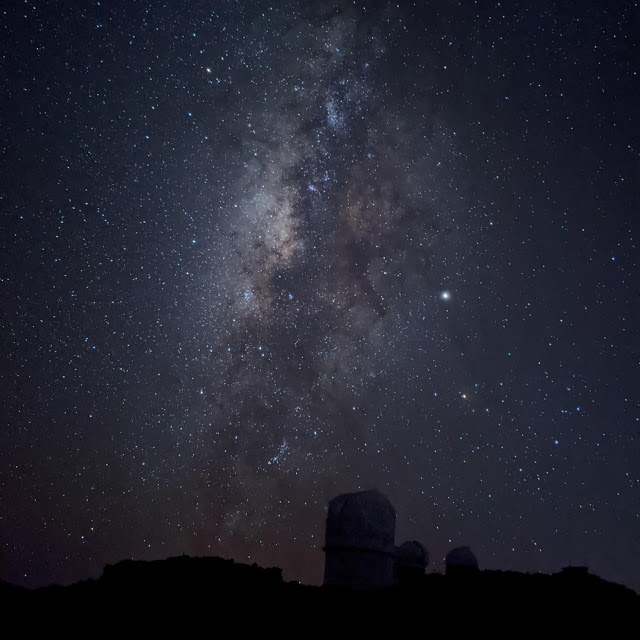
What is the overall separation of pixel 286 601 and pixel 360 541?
10.6 ft

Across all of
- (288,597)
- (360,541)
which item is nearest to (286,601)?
(288,597)

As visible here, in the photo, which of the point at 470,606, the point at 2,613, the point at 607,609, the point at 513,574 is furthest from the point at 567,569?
the point at 2,613

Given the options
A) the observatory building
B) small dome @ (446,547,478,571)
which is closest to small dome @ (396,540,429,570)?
small dome @ (446,547,478,571)

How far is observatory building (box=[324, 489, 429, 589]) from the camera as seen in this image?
10625 mm

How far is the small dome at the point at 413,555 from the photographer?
13008 mm

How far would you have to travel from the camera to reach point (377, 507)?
36.9ft

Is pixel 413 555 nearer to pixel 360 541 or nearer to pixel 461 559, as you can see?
pixel 461 559

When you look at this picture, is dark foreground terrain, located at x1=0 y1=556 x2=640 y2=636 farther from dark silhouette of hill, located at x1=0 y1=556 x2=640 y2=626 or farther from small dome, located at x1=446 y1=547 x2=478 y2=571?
small dome, located at x1=446 y1=547 x2=478 y2=571

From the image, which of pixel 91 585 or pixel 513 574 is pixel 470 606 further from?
pixel 91 585

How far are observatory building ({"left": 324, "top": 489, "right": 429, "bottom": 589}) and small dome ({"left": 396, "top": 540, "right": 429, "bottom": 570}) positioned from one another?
1624 millimetres

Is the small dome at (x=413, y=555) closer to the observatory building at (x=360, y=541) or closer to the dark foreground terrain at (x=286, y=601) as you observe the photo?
the observatory building at (x=360, y=541)

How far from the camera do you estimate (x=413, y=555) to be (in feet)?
43.1

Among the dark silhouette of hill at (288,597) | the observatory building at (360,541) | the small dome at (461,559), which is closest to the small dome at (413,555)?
the small dome at (461,559)

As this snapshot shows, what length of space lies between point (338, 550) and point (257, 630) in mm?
4227
